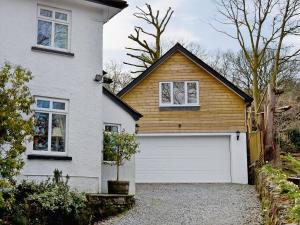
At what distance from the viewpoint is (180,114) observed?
2395cm

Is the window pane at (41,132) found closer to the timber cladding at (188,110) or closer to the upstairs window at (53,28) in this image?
the upstairs window at (53,28)

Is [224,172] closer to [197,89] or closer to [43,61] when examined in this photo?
[197,89]

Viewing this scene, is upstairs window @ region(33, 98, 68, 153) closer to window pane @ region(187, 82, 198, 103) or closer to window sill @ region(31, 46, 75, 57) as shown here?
window sill @ region(31, 46, 75, 57)

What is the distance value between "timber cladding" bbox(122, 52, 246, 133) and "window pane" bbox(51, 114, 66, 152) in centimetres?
1005

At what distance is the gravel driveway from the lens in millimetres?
12258

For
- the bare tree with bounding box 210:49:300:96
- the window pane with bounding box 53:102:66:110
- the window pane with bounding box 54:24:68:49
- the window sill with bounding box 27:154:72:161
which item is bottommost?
the window sill with bounding box 27:154:72:161

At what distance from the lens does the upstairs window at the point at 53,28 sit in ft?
46.5

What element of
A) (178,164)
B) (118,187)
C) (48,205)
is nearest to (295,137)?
(178,164)

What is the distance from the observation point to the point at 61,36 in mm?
14547

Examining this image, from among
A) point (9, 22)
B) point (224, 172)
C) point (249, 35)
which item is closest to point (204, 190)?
point (224, 172)

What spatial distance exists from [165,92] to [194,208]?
1090 cm

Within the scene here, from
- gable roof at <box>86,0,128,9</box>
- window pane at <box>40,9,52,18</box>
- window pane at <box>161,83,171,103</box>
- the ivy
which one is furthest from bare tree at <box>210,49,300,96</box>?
the ivy

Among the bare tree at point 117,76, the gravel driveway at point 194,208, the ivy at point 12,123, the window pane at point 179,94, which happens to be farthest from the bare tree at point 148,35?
the ivy at point 12,123

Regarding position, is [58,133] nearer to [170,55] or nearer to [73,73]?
[73,73]
